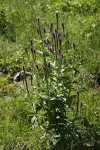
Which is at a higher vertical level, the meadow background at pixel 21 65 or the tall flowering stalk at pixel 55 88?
the tall flowering stalk at pixel 55 88

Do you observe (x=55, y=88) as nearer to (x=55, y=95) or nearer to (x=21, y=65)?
(x=55, y=95)

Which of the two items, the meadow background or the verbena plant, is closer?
the verbena plant

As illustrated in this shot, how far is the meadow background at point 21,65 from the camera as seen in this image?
3721 millimetres

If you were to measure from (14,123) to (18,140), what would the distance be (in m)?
0.27

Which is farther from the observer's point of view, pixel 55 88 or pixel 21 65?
pixel 21 65

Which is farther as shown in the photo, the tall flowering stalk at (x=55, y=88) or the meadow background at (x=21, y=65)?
the meadow background at (x=21, y=65)

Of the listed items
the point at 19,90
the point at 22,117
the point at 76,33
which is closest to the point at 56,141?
the point at 22,117

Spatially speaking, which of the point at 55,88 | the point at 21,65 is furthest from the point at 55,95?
the point at 21,65

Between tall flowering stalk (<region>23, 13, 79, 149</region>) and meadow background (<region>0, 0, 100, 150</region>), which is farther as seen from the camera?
meadow background (<region>0, 0, 100, 150</region>)

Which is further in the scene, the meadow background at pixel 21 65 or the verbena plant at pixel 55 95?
the meadow background at pixel 21 65

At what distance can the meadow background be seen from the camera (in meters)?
3.72

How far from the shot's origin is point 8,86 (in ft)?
15.7

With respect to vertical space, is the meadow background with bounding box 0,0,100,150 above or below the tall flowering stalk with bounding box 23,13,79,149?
below

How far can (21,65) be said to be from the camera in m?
5.20
